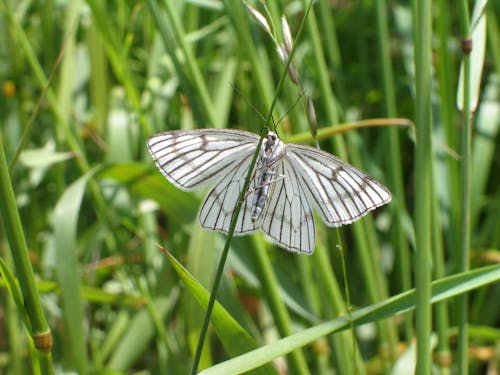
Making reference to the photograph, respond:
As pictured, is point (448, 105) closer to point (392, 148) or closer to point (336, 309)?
point (392, 148)

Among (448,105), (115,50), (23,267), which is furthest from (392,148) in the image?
(23,267)

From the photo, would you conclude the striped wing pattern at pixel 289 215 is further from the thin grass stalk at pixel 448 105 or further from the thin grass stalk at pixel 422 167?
the thin grass stalk at pixel 448 105

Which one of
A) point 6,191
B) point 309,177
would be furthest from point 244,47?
point 6,191

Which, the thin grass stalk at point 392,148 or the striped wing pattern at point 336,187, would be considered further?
the thin grass stalk at point 392,148

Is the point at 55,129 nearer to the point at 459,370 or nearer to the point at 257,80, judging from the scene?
the point at 257,80

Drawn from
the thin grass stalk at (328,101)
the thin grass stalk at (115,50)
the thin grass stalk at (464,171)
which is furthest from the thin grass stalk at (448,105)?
the thin grass stalk at (115,50)

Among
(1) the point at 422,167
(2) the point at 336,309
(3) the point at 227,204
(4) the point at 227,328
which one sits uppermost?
(1) the point at 422,167

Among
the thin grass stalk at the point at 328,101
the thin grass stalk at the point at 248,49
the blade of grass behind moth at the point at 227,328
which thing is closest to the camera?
the blade of grass behind moth at the point at 227,328
